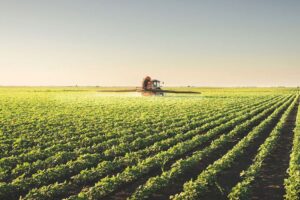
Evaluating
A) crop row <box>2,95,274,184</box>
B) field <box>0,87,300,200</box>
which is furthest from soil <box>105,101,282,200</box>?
crop row <box>2,95,274,184</box>

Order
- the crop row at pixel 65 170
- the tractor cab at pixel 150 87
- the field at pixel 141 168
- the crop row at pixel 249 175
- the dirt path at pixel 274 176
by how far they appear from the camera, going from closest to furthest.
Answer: the crop row at pixel 249 175 → the field at pixel 141 168 → the dirt path at pixel 274 176 → the crop row at pixel 65 170 → the tractor cab at pixel 150 87

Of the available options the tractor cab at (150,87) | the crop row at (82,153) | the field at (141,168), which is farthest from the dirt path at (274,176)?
the tractor cab at (150,87)

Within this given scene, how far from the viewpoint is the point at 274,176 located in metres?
9.93

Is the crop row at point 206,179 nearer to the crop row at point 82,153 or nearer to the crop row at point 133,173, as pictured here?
the crop row at point 133,173

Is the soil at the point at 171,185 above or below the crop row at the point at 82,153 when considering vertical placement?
below

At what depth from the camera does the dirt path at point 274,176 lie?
8.45 metres

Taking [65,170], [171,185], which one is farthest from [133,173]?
[65,170]

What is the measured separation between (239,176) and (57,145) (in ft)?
25.0

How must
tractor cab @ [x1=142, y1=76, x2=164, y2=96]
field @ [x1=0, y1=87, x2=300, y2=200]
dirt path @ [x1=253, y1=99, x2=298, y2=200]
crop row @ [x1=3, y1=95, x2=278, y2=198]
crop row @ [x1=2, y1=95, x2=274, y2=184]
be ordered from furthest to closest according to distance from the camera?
tractor cab @ [x1=142, y1=76, x2=164, y2=96] < crop row @ [x1=2, y1=95, x2=274, y2=184] < crop row @ [x1=3, y1=95, x2=278, y2=198] < dirt path @ [x1=253, y1=99, x2=298, y2=200] < field @ [x1=0, y1=87, x2=300, y2=200]

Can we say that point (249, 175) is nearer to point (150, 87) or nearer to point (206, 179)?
point (206, 179)

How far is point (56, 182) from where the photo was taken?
8.69 metres

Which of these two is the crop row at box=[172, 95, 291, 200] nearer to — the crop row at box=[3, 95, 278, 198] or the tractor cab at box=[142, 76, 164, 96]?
the crop row at box=[3, 95, 278, 198]

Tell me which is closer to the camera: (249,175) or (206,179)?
(206,179)

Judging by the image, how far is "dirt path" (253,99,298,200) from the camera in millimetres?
8445
